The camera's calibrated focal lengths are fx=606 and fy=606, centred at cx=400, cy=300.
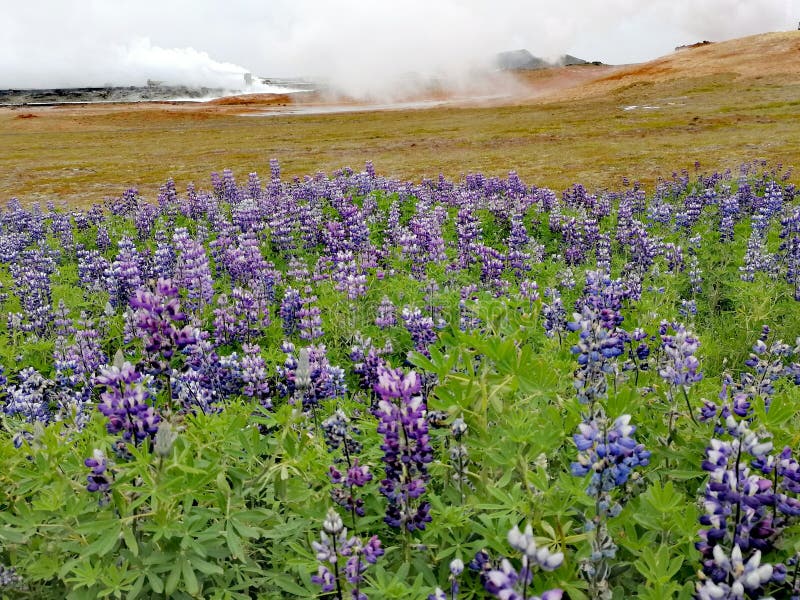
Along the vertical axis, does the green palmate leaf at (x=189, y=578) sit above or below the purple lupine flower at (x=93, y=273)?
above

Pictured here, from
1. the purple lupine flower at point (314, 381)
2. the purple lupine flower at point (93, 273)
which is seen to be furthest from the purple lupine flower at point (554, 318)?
the purple lupine flower at point (93, 273)

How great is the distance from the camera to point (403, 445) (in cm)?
256

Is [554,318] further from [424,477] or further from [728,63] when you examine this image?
[728,63]

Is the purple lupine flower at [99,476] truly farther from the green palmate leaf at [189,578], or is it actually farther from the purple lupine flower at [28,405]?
the purple lupine flower at [28,405]

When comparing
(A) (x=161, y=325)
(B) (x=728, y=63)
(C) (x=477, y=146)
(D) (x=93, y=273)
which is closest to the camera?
(A) (x=161, y=325)

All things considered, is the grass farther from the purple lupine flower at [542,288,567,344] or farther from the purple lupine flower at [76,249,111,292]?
the purple lupine flower at [542,288,567,344]

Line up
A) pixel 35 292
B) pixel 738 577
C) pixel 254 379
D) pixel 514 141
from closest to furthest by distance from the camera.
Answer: pixel 738 577 < pixel 254 379 < pixel 35 292 < pixel 514 141

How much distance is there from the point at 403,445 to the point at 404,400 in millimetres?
200

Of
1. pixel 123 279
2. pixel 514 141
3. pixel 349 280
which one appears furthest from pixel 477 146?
pixel 349 280

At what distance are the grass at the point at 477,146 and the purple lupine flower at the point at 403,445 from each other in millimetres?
19716

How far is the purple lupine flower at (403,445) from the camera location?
248 cm

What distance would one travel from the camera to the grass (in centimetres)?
2617

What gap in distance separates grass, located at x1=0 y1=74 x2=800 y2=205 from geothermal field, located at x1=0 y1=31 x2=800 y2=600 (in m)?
9.58

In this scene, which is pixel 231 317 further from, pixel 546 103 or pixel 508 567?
pixel 546 103
